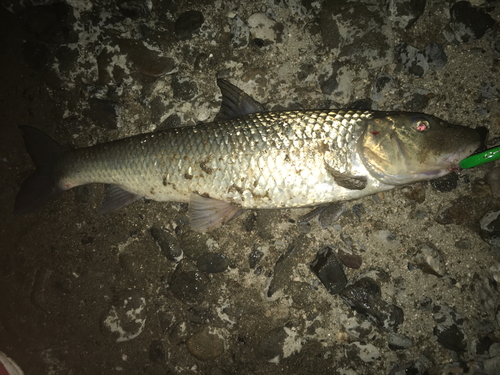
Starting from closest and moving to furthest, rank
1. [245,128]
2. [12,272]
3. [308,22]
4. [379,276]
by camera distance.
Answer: [245,128], [379,276], [308,22], [12,272]

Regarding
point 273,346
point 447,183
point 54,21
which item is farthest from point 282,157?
point 54,21

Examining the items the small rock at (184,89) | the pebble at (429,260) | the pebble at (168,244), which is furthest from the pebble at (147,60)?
the pebble at (429,260)

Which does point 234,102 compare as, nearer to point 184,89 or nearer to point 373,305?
point 184,89

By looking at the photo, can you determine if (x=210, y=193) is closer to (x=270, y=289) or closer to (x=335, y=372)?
(x=270, y=289)

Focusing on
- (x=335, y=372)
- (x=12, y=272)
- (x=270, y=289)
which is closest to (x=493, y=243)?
(x=335, y=372)

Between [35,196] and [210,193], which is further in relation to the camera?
[35,196]

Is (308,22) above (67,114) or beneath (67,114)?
above
